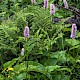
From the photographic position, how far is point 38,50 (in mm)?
3266

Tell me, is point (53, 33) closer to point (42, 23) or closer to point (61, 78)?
point (42, 23)

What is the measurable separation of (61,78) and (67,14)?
4.69 feet

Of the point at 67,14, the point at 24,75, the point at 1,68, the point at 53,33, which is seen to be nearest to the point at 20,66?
the point at 24,75

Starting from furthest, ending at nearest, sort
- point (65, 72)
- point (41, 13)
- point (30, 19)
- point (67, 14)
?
point (67, 14) → point (30, 19) → point (41, 13) → point (65, 72)

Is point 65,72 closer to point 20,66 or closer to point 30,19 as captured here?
point 20,66

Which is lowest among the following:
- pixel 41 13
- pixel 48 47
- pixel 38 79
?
pixel 38 79

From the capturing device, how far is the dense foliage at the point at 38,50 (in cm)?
293

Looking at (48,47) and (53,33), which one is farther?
(53,33)

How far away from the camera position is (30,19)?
12.7 ft

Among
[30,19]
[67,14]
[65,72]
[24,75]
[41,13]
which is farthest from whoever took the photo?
[67,14]

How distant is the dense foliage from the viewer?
9.61 feet

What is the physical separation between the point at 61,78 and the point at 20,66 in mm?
456

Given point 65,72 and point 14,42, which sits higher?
point 14,42

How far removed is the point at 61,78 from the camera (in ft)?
9.65
